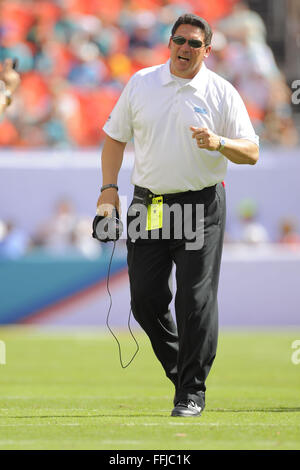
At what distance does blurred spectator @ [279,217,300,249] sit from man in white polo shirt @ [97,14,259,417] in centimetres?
938

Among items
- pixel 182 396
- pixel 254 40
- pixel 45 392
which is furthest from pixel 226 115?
pixel 254 40

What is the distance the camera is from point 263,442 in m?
5.22

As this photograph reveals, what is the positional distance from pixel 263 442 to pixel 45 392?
357 cm

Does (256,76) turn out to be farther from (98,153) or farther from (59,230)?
(59,230)

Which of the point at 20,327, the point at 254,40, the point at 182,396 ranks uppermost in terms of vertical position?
the point at 254,40

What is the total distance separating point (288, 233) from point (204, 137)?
10146mm

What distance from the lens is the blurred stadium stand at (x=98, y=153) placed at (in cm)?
1430

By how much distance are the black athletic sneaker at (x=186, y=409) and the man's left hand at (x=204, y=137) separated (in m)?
1.52

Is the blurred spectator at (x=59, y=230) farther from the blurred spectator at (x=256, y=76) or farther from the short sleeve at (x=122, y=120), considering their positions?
the short sleeve at (x=122, y=120)

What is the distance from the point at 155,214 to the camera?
641cm

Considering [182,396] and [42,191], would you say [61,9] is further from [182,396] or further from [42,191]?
[182,396]

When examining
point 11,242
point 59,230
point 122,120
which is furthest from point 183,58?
point 59,230

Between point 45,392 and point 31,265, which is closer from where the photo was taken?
point 45,392

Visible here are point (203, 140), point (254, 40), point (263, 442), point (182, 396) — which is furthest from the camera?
point (254, 40)
